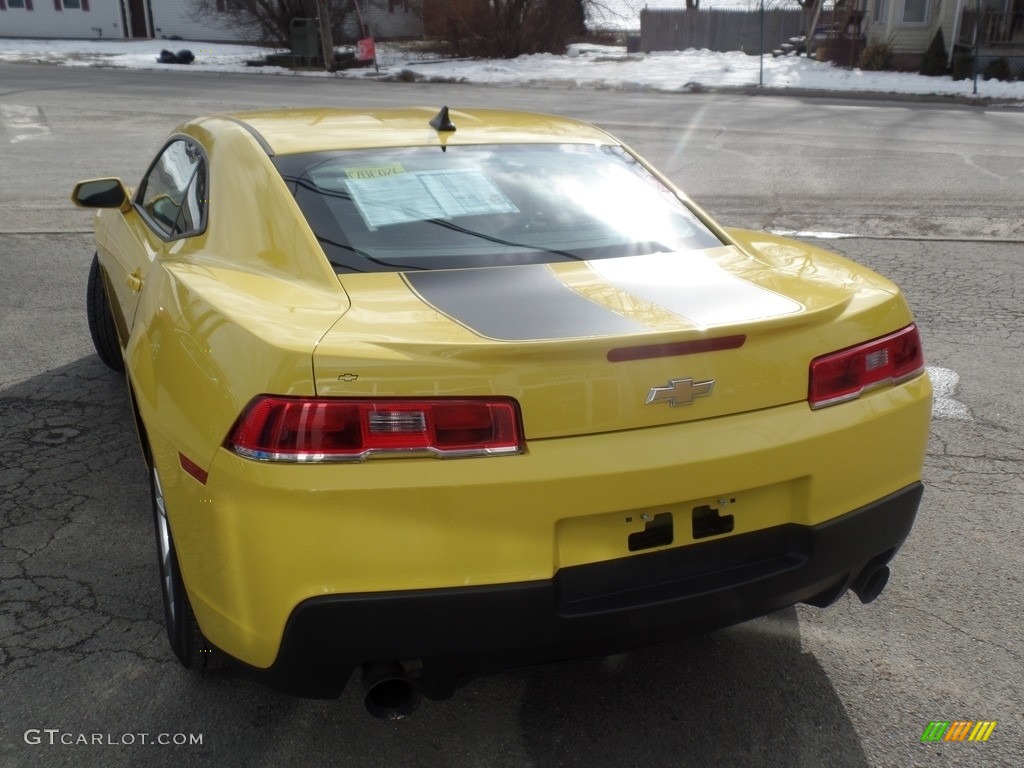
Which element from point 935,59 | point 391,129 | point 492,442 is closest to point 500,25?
point 935,59

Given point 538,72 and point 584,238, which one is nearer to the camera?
point 584,238

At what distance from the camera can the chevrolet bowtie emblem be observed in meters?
2.11

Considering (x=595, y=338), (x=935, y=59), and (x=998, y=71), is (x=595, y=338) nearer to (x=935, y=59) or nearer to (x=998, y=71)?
(x=998, y=71)

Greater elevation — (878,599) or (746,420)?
(746,420)

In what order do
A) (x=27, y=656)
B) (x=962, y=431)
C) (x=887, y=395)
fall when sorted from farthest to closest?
(x=962, y=431)
(x=27, y=656)
(x=887, y=395)

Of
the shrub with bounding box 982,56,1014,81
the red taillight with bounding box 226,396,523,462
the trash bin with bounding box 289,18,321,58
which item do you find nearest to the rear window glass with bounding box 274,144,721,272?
the red taillight with bounding box 226,396,523,462

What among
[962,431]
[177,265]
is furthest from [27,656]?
[962,431]

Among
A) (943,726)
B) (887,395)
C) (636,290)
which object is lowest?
(943,726)

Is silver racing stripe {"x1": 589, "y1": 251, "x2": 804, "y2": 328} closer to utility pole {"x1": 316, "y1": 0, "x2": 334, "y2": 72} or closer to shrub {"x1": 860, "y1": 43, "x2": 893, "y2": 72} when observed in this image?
shrub {"x1": 860, "y1": 43, "x2": 893, "y2": 72}

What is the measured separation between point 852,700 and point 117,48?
134 feet

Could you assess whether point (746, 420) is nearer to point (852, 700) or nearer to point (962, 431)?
point (852, 700)

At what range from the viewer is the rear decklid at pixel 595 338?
2023mm

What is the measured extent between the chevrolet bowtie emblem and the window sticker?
1.06 meters

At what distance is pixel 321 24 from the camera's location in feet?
97.1
